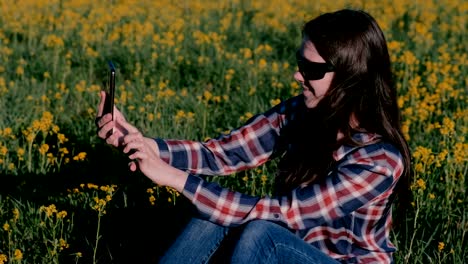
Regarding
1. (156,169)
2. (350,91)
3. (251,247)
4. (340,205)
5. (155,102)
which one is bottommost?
(155,102)

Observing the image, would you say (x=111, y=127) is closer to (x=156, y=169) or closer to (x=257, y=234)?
(x=156, y=169)

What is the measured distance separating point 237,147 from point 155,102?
83.6 inches

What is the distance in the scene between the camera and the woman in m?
2.31

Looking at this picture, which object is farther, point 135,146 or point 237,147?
point 237,147

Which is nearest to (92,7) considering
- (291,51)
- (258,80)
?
(291,51)

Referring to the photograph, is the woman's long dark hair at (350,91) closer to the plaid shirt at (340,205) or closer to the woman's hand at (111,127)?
the plaid shirt at (340,205)

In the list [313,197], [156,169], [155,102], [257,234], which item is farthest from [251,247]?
[155,102]

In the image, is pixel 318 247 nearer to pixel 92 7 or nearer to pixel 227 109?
pixel 227 109

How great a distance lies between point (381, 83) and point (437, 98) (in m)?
2.72

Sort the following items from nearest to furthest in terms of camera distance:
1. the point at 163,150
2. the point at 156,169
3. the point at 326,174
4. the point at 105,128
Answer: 1. the point at 156,169
2. the point at 326,174
3. the point at 105,128
4. the point at 163,150

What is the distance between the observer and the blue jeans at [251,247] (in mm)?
2273

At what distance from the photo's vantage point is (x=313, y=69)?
A: 2.47m

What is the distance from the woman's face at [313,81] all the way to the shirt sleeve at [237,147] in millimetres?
240

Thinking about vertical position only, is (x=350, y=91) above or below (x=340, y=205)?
above
